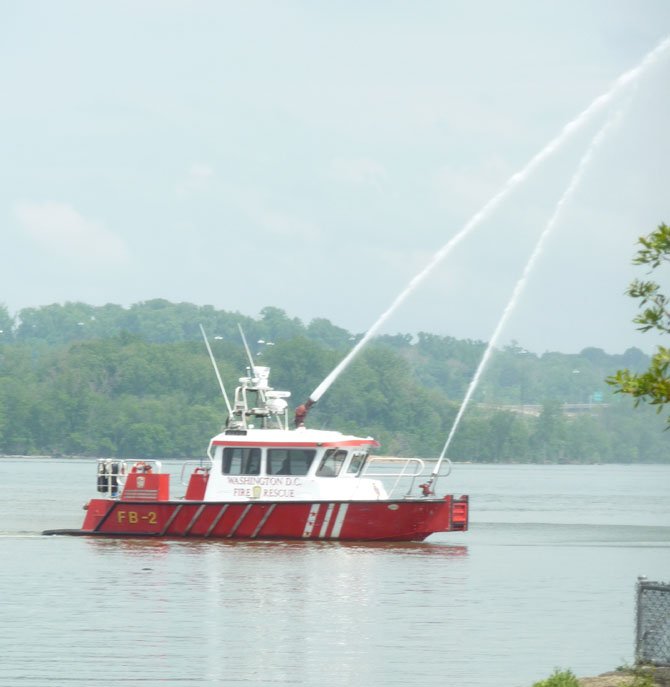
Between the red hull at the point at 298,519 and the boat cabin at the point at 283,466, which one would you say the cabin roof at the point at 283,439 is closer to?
the boat cabin at the point at 283,466

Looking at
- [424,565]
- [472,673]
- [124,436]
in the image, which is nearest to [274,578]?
[424,565]

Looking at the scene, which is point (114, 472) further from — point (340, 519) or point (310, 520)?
point (340, 519)

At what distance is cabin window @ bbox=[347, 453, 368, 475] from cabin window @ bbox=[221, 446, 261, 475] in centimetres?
251

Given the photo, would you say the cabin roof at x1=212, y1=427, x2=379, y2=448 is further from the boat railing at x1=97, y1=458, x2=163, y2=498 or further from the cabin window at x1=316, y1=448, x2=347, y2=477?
the boat railing at x1=97, y1=458, x2=163, y2=498

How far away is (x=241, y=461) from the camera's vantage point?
4453 cm

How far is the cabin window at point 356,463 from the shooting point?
1769 inches

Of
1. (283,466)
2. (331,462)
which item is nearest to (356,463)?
(331,462)

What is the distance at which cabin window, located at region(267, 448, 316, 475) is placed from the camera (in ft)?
145

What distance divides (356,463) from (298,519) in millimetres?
2386

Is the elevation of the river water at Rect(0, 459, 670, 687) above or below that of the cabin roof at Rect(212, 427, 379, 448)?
below

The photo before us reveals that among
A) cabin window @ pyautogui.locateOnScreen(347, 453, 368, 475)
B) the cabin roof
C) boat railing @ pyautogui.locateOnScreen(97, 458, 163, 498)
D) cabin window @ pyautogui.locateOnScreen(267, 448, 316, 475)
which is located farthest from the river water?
the cabin roof

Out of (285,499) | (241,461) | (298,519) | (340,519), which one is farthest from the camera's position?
(241,461)

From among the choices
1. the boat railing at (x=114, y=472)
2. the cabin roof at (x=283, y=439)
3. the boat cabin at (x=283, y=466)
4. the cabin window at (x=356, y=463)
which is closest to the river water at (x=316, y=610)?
the boat cabin at (x=283, y=466)

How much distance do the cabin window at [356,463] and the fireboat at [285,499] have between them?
1.1 inches
